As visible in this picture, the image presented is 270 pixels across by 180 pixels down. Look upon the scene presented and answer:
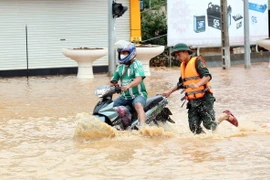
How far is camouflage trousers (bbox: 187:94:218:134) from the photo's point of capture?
9.26 m

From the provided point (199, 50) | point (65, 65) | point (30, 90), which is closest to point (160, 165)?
point (30, 90)

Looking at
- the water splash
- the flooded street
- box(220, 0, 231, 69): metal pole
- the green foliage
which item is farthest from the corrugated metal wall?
the water splash

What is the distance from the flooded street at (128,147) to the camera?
7.26 m

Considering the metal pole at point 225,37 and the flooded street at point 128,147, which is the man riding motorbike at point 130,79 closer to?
the flooded street at point 128,147

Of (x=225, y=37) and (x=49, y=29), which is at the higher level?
(x=49, y=29)

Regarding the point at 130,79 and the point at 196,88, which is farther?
the point at 130,79

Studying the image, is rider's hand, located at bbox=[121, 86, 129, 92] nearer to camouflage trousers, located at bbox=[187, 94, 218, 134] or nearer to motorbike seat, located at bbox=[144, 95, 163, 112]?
motorbike seat, located at bbox=[144, 95, 163, 112]

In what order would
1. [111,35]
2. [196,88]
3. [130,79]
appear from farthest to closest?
[111,35], [130,79], [196,88]

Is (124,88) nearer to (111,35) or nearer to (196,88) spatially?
(196,88)

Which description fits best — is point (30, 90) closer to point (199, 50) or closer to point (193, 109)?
point (193, 109)

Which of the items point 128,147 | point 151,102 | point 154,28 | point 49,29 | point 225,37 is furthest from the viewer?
point 154,28

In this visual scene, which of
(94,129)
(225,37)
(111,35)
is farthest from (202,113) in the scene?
(225,37)

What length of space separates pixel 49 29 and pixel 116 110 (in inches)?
556

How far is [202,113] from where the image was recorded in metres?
9.34
